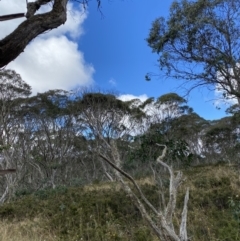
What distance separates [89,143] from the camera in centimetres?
2266

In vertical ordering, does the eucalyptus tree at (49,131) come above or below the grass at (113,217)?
above

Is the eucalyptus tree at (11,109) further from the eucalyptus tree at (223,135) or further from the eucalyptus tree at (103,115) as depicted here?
the eucalyptus tree at (223,135)

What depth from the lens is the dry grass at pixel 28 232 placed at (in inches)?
196

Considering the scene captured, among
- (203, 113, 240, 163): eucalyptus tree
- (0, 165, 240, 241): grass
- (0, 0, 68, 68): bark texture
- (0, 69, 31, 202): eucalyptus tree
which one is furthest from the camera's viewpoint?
(203, 113, 240, 163): eucalyptus tree

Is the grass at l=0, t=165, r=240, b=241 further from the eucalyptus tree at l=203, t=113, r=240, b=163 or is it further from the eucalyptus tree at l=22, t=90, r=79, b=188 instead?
the eucalyptus tree at l=203, t=113, r=240, b=163

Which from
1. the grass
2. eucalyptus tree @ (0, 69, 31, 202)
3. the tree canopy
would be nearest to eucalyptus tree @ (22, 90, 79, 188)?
eucalyptus tree @ (0, 69, 31, 202)

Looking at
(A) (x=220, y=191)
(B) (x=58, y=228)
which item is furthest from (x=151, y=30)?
(B) (x=58, y=228)

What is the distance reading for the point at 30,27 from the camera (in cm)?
191

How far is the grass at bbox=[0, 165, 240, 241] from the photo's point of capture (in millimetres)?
5297

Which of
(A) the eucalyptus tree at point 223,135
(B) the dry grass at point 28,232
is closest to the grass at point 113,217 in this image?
(B) the dry grass at point 28,232

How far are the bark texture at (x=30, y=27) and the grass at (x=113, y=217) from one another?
3480 mm

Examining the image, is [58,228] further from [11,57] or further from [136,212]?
[11,57]

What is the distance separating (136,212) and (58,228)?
6.06 ft

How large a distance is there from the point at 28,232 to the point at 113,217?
1994 mm
